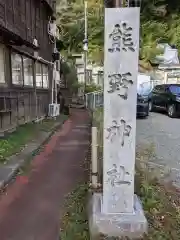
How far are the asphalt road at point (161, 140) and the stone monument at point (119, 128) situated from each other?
11.1ft

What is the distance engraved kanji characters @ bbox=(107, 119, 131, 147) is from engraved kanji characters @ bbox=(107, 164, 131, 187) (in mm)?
357

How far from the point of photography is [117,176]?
3586 millimetres

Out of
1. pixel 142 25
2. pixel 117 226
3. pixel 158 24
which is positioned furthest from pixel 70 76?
pixel 117 226

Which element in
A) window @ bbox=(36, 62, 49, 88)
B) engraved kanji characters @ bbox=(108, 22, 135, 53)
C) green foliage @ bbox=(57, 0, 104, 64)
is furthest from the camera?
green foliage @ bbox=(57, 0, 104, 64)

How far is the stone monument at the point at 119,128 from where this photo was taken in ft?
10.9

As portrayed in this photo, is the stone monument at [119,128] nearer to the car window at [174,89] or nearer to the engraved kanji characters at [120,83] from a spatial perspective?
the engraved kanji characters at [120,83]

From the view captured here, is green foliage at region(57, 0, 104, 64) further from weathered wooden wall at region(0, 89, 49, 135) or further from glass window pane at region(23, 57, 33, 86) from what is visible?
glass window pane at region(23, 57, 33, 86)

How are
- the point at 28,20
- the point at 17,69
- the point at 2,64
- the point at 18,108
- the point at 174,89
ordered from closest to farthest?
1. the point at 2,64
2. the point at 18,108
3. the point at 17,69
4. the point at 28,20
5. the point at 174,89

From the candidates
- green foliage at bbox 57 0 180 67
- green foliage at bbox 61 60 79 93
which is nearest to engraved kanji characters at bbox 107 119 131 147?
green foliage at bbox 61 60 79 93

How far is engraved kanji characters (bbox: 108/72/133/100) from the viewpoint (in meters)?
3.36

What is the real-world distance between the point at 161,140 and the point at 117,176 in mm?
6375

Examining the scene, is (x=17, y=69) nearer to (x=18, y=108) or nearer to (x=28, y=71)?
(x=18, y=108)

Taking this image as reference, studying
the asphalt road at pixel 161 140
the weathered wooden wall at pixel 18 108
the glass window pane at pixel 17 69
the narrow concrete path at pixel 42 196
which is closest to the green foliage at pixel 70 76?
the weathered wooden wall at pixel 18 108

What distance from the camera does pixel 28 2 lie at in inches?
474
